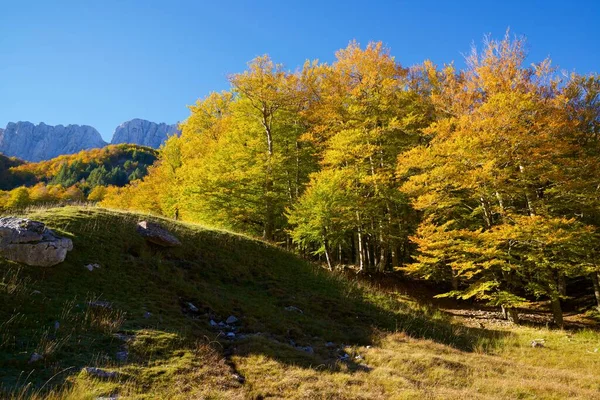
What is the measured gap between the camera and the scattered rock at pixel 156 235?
13547mm

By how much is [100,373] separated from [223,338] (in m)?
3.19

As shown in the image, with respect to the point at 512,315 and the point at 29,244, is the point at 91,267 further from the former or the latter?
the point at 512,315

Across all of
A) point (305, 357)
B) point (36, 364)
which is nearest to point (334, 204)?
point (305, 357)

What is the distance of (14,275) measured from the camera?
8.27 meters

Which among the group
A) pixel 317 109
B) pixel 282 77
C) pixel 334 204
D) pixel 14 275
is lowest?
pixel 14 275

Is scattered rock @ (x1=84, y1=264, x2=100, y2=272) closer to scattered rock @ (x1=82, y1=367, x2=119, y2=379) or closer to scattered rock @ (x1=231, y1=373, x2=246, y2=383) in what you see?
scattered rock @ (x1=82, y1=367, x2=119, y2=379)

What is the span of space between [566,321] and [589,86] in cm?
1260

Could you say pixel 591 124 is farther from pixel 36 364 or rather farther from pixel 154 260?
pixel 36 364

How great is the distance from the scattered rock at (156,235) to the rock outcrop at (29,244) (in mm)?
3727

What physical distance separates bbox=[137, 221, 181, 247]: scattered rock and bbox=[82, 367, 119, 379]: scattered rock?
26.5 ft

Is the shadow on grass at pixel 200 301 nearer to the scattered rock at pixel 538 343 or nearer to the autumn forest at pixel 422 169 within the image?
the scattered rock at pixel 538 343

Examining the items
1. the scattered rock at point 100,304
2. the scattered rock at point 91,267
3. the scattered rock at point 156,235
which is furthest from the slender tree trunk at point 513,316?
the scattered rock at point 91,267

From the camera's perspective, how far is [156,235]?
1362 centimetres

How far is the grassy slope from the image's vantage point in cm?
606
